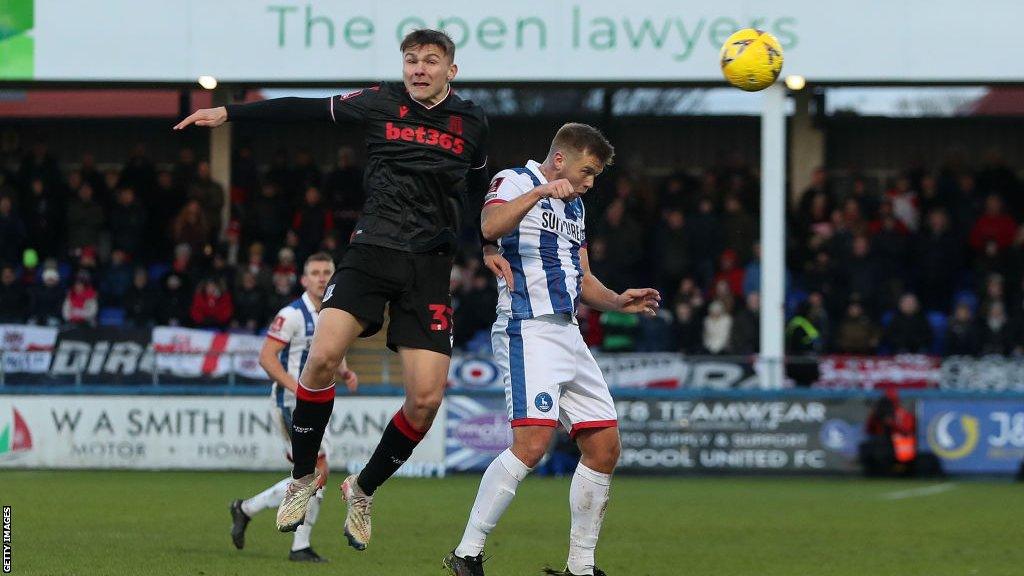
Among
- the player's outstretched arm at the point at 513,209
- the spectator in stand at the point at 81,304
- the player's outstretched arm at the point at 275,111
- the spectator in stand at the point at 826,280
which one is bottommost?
the spectator in stand at the point at 81,304

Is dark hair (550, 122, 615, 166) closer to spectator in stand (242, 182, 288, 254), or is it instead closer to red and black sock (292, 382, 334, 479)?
red and black sock (292, 382, 334, 479)

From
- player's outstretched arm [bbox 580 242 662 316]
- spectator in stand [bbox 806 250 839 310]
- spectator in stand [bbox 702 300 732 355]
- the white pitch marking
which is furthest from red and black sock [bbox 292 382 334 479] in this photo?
spectator in stand [bbox 806 250 839 310]

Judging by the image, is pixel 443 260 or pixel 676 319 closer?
pixel 443 260

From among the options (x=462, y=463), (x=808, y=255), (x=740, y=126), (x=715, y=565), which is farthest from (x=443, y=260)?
(x=740, y=126)

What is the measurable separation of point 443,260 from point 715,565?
2951 millimetres

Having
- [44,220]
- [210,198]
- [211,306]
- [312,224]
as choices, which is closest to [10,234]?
[44,220]

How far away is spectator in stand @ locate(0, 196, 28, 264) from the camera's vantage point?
69.4 ft

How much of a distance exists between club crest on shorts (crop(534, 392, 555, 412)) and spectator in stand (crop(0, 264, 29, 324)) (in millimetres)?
13056

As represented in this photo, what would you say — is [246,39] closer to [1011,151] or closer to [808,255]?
[808,255]

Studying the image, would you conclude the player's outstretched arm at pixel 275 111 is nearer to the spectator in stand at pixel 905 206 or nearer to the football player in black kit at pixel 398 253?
the football player in black kit at pixel 398 253

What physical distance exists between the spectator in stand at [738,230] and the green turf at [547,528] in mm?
4038

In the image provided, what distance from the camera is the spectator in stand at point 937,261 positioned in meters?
20.2

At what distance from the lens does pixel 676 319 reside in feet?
61.5

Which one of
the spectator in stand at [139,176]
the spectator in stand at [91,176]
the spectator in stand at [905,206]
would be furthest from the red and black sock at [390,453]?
the spectator in stand at [91,176]
